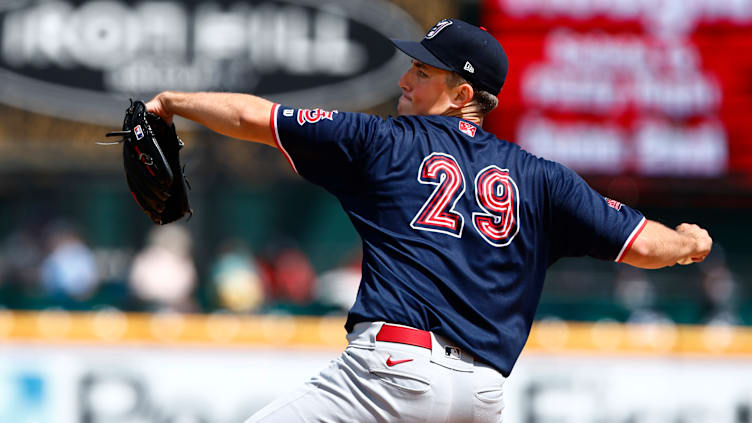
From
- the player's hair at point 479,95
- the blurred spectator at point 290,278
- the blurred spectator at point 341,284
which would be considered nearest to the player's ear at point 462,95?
the player's hair at point 479,95

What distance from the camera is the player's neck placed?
3.20 m

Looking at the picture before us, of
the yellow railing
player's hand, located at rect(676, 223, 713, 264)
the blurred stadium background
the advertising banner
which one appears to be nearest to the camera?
player's hand, located at rect(676, 223, 713, 264)

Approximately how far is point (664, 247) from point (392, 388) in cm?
96

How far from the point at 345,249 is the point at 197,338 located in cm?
522

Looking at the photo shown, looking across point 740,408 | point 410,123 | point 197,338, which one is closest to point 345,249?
point 197,338

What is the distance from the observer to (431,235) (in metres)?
2.92

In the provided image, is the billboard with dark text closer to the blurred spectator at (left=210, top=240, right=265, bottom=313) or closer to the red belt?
the blurred spectator at (left=210, top=240, right=265, bottom=313)

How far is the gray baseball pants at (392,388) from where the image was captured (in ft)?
9.18

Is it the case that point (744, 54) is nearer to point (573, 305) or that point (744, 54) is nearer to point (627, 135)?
point (627, 135)

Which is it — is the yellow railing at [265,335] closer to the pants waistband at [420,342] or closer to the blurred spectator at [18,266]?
the blurred spectator at [18,266]

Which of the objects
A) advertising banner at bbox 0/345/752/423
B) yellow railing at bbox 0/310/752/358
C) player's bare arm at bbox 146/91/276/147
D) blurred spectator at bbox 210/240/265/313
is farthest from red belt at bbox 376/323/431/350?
blurred spectator at bbox 210/240/265/313

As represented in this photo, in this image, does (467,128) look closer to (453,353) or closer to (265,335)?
(453,353)

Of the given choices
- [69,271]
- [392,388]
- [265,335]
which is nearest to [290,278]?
[69,271]

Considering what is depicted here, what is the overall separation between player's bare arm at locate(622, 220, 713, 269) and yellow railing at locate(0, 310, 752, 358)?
141 inches
